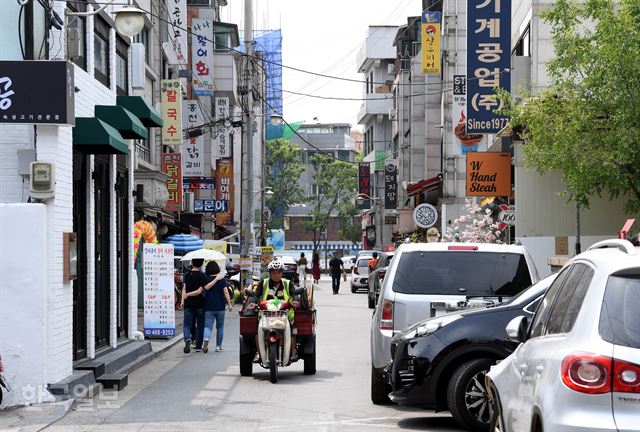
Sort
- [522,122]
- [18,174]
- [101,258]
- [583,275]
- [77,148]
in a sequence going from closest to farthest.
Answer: [583,275]
[18,174]
[77,148]
[101,258]
[522,122]

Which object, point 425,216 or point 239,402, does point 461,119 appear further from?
point 239,402

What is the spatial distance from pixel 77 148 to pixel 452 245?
20.3 ft

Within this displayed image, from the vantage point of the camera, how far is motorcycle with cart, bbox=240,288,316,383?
16062 millimetres

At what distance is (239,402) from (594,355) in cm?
872

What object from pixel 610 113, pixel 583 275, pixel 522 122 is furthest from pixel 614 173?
pixel 583 275

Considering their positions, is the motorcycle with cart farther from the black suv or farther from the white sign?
the white sign

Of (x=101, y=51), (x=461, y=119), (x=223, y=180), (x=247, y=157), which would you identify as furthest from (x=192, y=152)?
(x=101, y=51)

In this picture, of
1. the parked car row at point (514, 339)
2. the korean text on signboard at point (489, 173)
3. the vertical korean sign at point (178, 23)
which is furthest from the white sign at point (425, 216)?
the parked car row at point (514, 339)

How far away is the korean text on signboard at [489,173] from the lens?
107 feet

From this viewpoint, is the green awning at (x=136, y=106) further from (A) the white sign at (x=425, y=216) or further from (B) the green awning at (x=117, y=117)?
(A) the white sign at (x=425, y=216)

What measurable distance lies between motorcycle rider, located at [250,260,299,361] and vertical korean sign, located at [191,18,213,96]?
33814mm

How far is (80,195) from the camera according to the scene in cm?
1719

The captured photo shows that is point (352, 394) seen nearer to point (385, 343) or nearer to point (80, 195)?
point (385, 343)

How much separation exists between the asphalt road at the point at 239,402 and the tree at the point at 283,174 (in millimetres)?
74090
